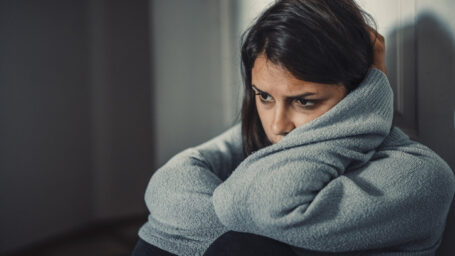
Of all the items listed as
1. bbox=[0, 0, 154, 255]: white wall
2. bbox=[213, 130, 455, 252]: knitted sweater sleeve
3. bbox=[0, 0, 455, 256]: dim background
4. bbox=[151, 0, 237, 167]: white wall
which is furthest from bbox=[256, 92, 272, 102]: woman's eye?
bbox=[0, 0, 154, 255]: white wall

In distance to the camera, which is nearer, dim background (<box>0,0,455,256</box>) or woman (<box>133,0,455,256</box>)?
woman (<box>133,0,455,256</box>)

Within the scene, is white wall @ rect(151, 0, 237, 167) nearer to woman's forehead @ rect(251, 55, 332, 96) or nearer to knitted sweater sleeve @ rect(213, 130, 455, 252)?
woman's forehead @ rect(251, 55, 332, 96)

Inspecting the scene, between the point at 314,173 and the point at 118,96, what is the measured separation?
2026mm

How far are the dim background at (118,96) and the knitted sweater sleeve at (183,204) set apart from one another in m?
0.35

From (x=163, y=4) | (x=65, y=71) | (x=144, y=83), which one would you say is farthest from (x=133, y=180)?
(x=163, y=4)

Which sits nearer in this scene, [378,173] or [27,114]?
[378,173]

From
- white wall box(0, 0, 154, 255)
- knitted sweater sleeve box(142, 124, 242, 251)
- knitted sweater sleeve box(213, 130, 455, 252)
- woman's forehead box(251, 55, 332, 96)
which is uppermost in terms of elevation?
woman's forehead box(251, 55, 332, 96)

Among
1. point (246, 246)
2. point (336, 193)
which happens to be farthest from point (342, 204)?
point (246, 246)

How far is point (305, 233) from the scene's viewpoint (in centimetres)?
50

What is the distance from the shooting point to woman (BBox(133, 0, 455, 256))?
0.50 m

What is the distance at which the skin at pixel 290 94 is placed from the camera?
1.97 feet

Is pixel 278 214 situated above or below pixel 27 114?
above

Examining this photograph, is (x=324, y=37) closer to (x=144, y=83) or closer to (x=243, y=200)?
(x=243, y=200)

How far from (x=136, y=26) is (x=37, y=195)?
3.62 ft
